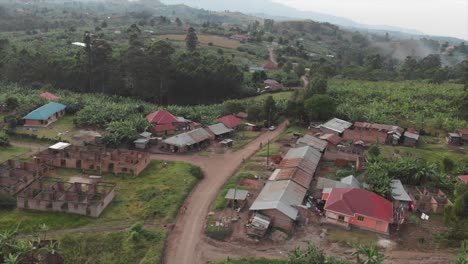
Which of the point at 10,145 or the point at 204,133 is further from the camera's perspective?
the point at 204,133

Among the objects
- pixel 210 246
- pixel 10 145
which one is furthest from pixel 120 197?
pixel 10 145

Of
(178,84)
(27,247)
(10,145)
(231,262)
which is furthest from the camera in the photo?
(178,84)

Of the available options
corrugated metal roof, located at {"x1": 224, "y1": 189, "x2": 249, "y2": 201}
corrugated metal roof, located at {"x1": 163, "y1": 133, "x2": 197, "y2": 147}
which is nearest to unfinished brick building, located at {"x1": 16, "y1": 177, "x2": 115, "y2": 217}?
corrugated metal roof, located at {"x1": 224, "y1": 189, "x2": 249, "y2": 201}

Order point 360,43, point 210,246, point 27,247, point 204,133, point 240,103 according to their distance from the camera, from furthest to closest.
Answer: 1. point 360,43
2. point 240,103
3. point 204,133
4. point 210,246
5. point 27,247

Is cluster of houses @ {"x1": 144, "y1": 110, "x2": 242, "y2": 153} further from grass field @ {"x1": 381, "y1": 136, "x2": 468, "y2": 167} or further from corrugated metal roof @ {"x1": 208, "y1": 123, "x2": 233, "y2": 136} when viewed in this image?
grass field @ {"x1": 381, "y1": 136, "x2": 468, "y2": 167}

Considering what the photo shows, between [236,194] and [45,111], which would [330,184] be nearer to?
[236,194]

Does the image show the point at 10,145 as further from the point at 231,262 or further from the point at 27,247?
the point at 231,262

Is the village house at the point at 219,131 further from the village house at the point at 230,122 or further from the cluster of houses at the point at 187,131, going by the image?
the village house at the point at 230,122
